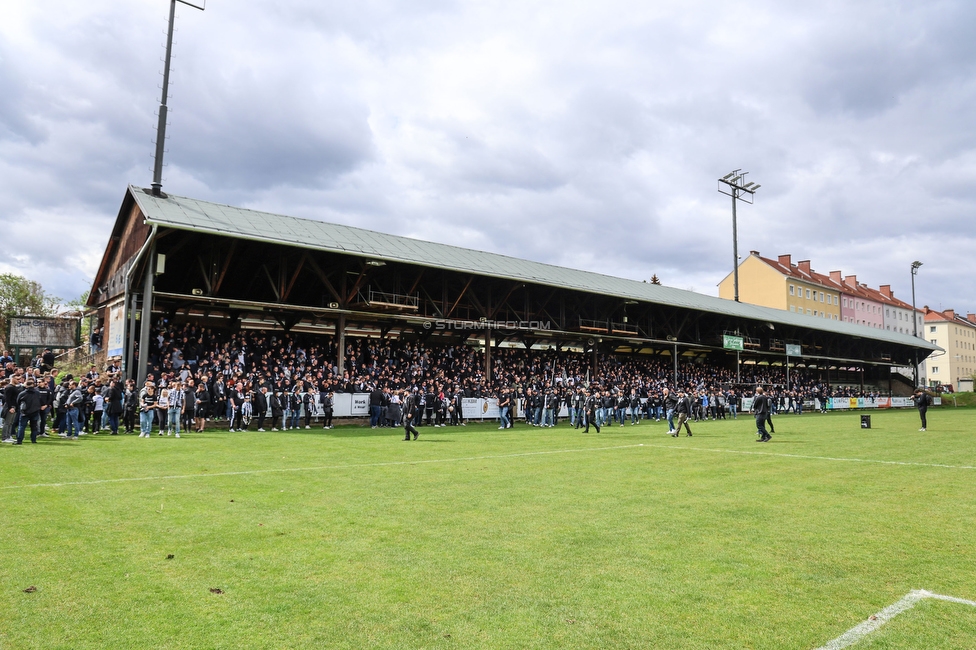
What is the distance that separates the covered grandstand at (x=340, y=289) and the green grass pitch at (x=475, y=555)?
42.8 ft

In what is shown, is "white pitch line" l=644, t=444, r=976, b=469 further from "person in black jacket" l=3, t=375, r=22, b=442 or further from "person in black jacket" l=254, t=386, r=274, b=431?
"person in black jacket" l=3, t=375, r=22, b=442

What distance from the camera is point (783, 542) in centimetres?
618

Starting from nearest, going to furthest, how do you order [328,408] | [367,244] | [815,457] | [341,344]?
[815,457] → [328,408] → [341,344] → [367,244]

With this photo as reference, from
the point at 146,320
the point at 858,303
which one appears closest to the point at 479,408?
the point at 146,320

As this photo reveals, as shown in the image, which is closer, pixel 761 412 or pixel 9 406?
pixel 9 406

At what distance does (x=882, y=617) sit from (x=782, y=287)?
76.5m

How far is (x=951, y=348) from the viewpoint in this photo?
332ft

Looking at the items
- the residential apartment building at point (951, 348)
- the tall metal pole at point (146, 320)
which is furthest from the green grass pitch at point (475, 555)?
the residential apartment building at point (951, 348)

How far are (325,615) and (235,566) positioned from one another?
4.82ft

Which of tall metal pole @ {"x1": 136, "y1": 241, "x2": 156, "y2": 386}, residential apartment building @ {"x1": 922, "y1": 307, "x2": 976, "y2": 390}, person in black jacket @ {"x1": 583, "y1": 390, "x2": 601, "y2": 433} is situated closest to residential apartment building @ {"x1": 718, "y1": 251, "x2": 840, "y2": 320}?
residential apartment building @ {"x1": 922, "y1": 307, "x2": 976, "y2": 390}

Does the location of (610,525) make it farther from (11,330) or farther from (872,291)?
(872,291)

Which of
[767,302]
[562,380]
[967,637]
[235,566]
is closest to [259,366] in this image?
[562,380]

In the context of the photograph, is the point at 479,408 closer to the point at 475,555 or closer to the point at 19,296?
the point at 475,555

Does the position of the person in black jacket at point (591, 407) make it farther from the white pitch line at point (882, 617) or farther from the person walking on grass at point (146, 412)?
the white pitch line at point (882, 617)
